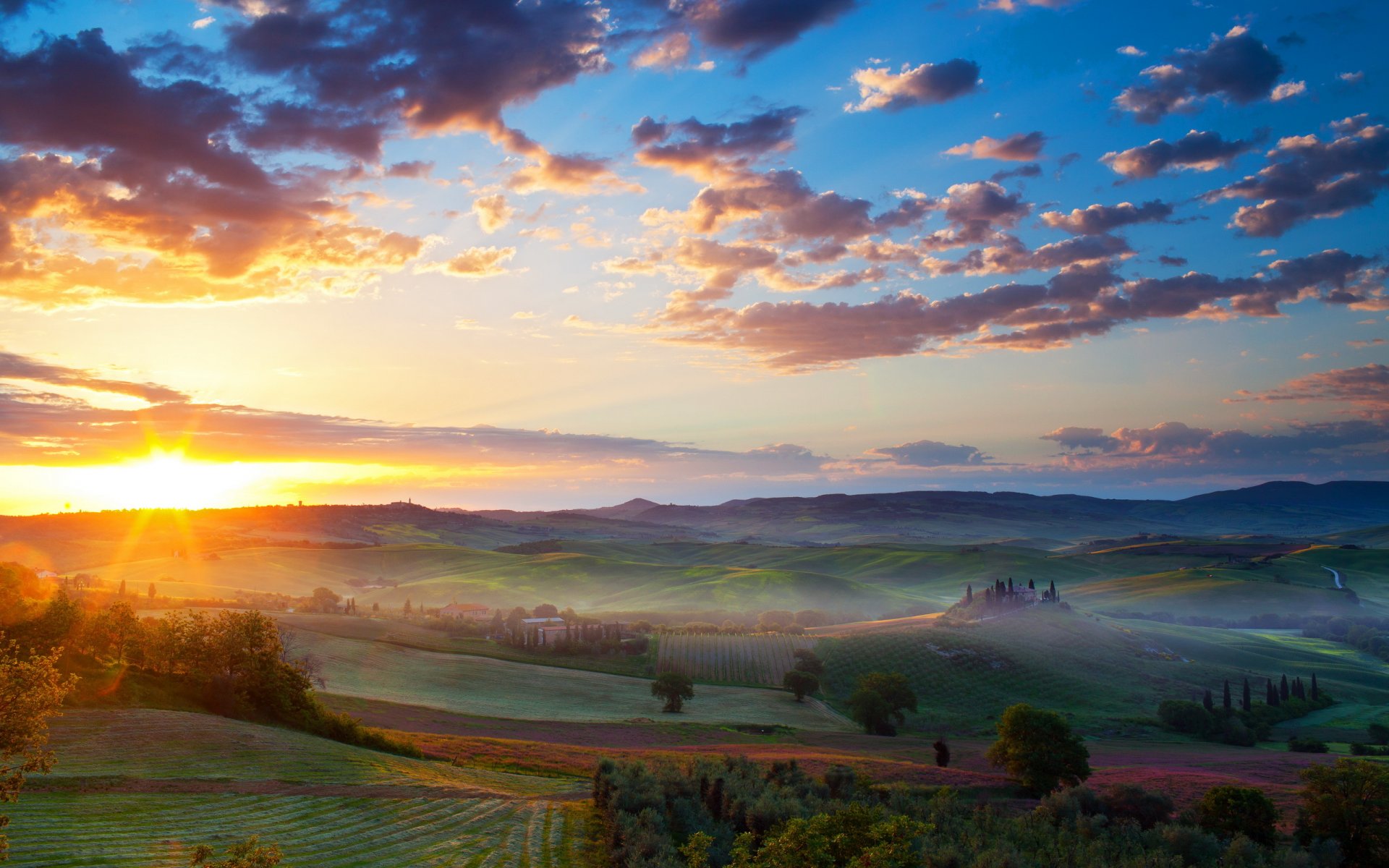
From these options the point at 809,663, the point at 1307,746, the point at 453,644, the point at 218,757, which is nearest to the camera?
the point at 218,757

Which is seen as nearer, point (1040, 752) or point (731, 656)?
point (1040, 752)

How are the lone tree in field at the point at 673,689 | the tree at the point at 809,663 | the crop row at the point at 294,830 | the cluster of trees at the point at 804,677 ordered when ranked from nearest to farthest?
the crop row at the point at 294,830, the lone tree in field at the point at 673,689, the cluster of trees at the point at 804,677, the tree at the point at 809,663

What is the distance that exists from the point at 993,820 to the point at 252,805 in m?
33.2

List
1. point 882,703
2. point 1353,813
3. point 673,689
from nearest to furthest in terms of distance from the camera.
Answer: point 1353,813 < point 882,703 < point 673,689

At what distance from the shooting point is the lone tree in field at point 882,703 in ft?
300

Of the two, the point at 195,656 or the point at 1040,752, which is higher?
the point at 195,656

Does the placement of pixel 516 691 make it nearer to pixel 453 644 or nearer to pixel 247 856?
pixel 453 644

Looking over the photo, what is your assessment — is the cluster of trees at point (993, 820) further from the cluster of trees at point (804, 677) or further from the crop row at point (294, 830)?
the cluster of trees at point (804, 677)

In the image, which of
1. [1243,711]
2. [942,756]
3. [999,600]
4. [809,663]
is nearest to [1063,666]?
[1243,711]

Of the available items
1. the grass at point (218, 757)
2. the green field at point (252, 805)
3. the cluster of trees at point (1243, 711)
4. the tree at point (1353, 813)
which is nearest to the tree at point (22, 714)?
the green field at point (252, 805)

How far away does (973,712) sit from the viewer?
346 ft

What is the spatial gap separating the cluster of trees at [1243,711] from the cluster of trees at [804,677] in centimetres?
4319

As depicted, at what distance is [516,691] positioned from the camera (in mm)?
99938

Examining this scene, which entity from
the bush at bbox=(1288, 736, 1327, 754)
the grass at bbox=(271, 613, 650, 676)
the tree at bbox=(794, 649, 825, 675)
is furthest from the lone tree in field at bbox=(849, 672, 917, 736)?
the bush at bbox=(1288, 736, 1327, 754)
